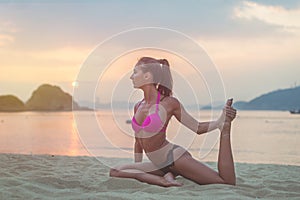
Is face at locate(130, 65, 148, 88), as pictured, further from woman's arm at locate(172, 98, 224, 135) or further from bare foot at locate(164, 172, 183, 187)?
bare foot at locate(164, 172, 183, 187)

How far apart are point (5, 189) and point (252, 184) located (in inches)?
99.0

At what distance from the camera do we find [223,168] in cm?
445

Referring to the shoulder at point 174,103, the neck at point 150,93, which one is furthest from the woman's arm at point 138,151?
the shoulder at point 174,103

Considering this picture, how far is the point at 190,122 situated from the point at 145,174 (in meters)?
0.72

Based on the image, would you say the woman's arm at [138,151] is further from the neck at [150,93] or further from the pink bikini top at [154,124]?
the neck at [150,93]

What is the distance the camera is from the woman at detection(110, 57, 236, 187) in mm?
4383

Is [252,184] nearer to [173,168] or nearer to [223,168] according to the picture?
[223,168]

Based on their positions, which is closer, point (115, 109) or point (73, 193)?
point (73, 193)

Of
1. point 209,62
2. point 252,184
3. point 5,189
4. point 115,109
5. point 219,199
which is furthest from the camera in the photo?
point 252,184

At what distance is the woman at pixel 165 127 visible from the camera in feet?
14.4

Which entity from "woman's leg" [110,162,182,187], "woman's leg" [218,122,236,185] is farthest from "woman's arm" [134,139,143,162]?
"woman's leg" [218,122,236,185]

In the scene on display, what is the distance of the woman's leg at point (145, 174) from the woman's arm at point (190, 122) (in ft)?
1.85

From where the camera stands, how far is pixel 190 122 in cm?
441

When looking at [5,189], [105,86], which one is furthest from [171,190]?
[5,189]
